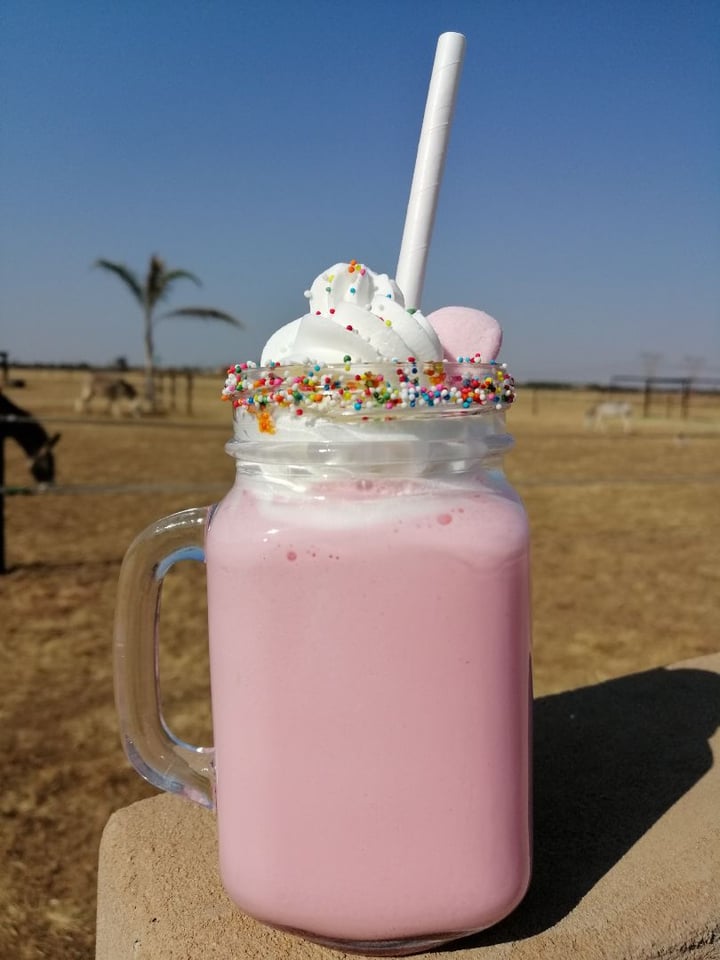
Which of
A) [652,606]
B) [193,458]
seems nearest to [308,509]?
[652,606]

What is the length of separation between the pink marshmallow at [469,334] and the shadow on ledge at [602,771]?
0.61 m

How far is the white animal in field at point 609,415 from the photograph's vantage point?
756 inches

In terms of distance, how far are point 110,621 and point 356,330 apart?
3796mm

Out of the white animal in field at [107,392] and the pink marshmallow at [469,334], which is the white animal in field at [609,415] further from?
the pink marshmallow at [469,334]

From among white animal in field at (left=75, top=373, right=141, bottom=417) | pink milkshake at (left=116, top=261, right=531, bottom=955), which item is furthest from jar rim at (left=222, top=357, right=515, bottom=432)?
white animal in field at (left=75, top=373, right=141, bottom=417)

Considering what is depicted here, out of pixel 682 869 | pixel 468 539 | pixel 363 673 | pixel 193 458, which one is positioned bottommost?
pixel 193 458

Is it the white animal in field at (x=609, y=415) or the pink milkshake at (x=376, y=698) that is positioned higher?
the pink milkshake at (x=376, y=698)

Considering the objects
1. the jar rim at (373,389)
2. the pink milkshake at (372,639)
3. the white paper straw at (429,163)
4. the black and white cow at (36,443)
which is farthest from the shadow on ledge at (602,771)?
the black and white cow at (36,443)

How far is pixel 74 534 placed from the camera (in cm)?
650

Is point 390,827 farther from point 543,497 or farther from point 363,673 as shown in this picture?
point 543,497

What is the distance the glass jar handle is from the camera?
1001 millimetres

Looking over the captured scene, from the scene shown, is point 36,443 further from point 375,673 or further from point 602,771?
point 375,673

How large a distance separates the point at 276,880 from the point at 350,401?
0.49 meters

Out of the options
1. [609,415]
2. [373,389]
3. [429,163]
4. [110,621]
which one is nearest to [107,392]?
[609,415]
